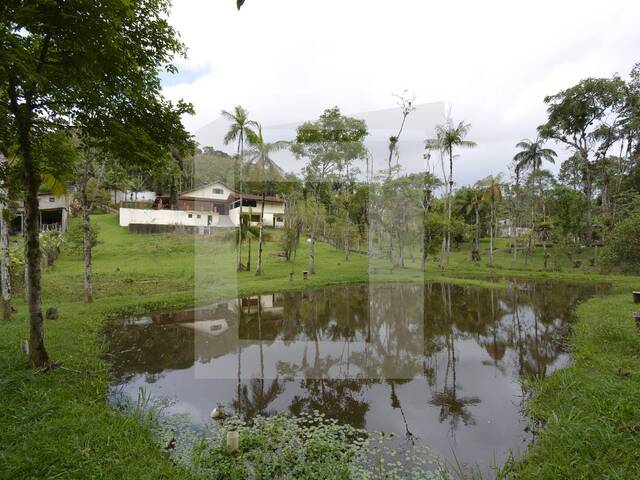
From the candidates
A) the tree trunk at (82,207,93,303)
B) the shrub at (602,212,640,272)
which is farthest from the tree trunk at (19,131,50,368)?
the shrub at (602,212,640,272)

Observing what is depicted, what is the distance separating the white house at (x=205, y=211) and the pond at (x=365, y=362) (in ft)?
71.7

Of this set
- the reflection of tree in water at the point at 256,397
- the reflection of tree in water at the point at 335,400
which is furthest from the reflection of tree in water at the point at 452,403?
the reflection of tree in water at the point at 256,397

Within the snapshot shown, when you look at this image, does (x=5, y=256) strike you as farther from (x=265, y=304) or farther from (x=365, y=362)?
(x=365, y=362)

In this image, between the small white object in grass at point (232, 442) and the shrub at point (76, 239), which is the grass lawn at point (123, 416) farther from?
the shrub at point (76, 239)

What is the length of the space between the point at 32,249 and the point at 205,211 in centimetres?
3146

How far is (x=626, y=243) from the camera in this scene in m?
15.1

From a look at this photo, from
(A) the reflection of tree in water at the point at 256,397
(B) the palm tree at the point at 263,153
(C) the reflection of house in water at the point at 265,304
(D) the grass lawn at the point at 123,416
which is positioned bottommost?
(A) the reflection of tree in water at the point at 256,397

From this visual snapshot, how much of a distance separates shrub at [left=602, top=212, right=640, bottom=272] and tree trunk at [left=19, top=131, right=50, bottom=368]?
21043 millimetres

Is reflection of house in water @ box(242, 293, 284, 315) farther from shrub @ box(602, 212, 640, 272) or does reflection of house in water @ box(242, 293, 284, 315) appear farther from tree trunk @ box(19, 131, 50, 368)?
shrub @ box(602, 212, 640, 272)

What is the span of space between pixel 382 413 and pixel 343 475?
188 centimetres

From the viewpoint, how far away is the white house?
33000 millimetres

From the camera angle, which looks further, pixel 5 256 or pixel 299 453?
pixel 5 256

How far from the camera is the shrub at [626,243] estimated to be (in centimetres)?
1462

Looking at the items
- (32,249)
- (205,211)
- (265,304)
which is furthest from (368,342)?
(205,211)
